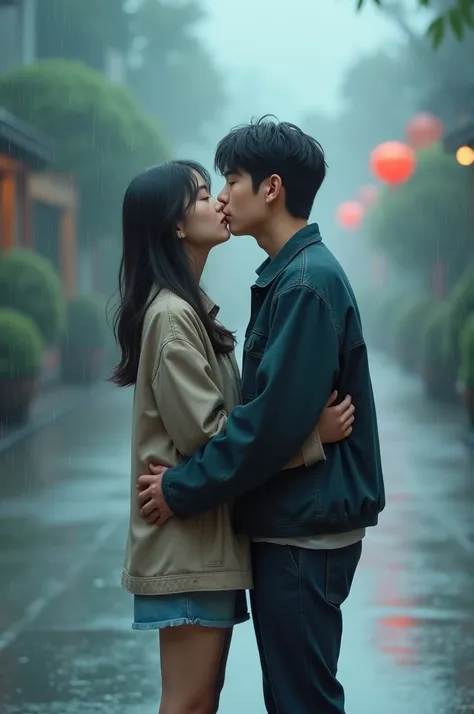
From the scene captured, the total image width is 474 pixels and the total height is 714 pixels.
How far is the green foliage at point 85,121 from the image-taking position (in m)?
22.3

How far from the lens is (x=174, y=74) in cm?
5262

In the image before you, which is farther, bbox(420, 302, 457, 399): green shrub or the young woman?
bbox(420, 302, 457, 399): green shrub

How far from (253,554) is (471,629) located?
3.14 meters

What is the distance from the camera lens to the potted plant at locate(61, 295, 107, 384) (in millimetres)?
21312

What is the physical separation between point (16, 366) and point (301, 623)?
11.7 m

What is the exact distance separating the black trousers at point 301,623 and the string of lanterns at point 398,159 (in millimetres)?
13214

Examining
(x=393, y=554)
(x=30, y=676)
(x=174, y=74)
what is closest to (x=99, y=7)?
(x=174, y=74)

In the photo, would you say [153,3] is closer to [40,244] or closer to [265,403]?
[40,244]

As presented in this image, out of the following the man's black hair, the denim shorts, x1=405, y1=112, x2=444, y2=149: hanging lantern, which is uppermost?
x1=405, y1=112, x2=444, y2=149: hanging lantern

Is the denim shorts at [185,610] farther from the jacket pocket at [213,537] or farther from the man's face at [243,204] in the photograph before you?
the man's face at [243,204]

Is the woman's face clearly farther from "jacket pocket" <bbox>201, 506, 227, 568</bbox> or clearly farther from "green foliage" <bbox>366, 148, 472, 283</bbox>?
"green foliage" <bbox>366, 148, 472, 283</bbox>

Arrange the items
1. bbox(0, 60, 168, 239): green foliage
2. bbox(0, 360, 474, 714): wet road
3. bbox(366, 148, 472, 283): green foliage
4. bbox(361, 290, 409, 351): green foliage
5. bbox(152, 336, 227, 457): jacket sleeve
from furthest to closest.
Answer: bbox(361, 290, 409, 351): green foliage < bbox(366, 148, 472, 283): green foliage < bbox(0, 60, 168, 239): green foliage < bbox(0, 360, 474, 714): wet road < bbox(152, 336, 227, 457): jacket sleeve

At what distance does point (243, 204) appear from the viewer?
311cm

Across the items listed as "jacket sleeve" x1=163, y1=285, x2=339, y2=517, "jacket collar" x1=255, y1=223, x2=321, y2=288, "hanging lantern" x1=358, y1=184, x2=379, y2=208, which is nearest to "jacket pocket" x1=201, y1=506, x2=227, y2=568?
"jacket sleeve" x1=163, y1=285, x2=339, y2=517
